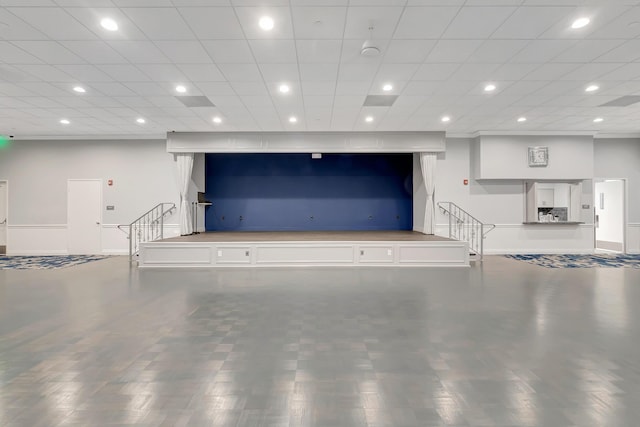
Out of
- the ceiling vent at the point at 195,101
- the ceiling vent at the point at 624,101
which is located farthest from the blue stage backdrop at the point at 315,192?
the ceiling vent at the point at 624,101

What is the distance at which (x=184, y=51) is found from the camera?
4.66 metres

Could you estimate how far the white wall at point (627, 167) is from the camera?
390 inches

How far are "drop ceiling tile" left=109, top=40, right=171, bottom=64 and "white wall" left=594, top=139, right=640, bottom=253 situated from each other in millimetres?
11940

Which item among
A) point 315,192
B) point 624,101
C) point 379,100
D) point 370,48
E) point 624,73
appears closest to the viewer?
point 370,48

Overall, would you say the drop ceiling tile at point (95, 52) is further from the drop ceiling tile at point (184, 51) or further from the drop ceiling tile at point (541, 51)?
the drop ceiling tile at point (541, 51)

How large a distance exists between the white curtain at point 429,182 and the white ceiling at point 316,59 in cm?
160

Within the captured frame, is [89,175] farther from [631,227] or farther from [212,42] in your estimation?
[631,227]

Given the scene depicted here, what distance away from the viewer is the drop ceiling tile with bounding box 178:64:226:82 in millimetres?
5133

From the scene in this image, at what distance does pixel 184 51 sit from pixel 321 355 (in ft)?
14.5

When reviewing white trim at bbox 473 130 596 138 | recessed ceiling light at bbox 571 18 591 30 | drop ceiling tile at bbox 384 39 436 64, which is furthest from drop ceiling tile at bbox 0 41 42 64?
white trim at bbox 473 130 596 138

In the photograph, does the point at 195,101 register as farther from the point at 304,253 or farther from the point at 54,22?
the point at 304,253

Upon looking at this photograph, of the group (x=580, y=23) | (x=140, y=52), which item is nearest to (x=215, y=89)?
(x=140, y=52)

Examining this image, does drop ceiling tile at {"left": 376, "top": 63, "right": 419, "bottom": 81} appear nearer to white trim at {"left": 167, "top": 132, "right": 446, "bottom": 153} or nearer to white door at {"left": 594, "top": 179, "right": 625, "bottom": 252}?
white trim at {"left": 167, "top": 132, "right": 446, "bottom": 153}

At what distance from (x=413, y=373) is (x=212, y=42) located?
4.56m
